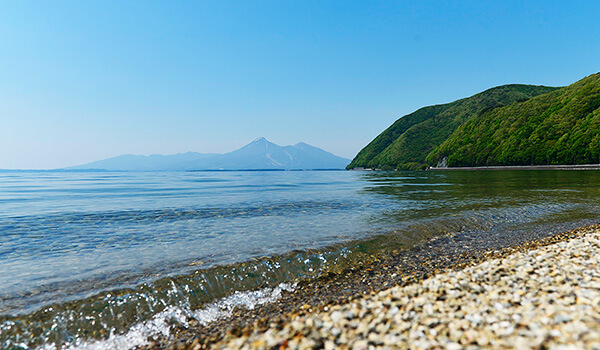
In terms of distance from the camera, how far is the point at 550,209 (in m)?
25.3

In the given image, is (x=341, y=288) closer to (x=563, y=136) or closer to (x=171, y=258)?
(x=171, y=258)

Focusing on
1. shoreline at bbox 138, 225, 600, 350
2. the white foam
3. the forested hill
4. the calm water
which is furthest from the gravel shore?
the forested hill

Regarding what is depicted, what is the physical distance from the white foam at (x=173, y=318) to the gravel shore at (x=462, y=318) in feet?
9.51

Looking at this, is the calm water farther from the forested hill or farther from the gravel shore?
the forested hill

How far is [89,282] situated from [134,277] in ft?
5.19

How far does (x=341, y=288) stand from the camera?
10531mm

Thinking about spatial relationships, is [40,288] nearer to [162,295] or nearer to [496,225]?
[162,295]

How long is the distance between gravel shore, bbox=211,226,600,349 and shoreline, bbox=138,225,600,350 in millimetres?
370

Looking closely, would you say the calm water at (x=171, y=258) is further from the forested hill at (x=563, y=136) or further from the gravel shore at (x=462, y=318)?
the forested hill at (x=563, y=136)

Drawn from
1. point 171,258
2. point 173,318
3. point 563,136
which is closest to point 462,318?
point 173,318

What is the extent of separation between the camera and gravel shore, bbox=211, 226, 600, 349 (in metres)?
5.34

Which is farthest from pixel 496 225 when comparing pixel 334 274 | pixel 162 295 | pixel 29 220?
pixel 29 220

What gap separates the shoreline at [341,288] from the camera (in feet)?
24.2

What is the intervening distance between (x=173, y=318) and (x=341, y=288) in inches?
220
